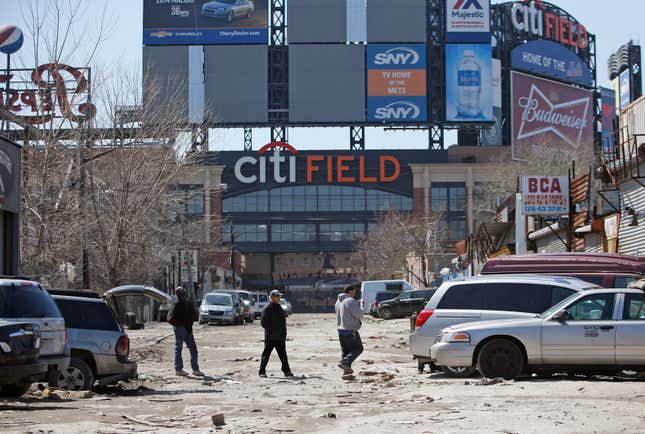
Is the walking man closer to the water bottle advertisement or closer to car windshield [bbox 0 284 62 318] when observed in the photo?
car windshield [bbox 0 284 62 318]

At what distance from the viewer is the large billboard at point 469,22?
89000 mm

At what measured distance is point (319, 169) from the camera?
330 feet

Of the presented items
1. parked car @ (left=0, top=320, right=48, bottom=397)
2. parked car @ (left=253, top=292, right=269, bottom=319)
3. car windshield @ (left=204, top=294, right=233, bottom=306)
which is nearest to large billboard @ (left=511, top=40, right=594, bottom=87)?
parked car @ (left=253, top=292, right=269, bottom=319)

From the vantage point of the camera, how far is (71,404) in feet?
45.1

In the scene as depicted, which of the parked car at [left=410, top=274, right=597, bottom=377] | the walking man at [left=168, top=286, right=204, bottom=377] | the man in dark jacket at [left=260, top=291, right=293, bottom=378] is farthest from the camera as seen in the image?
the walking man at [left=168, top=286, right=204, bottom=377]

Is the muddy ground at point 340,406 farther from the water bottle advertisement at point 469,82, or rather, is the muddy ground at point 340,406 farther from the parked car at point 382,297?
the water bottle advertisement at point 469,82

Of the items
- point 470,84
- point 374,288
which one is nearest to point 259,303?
point 374,288

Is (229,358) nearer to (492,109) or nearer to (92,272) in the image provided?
(92,272)

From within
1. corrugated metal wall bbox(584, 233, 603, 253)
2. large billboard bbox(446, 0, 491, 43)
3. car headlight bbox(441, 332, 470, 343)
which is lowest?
car headlight bbox(441, 332, 470, 343)

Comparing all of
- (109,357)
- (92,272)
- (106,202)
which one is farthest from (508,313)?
(92,272)

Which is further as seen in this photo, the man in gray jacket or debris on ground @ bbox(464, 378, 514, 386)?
Result: the man in gray jacket

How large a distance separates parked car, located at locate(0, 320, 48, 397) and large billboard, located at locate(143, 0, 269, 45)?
78.1 metres

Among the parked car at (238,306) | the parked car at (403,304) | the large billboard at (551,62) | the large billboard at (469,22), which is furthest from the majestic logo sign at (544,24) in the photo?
the parked car at (238,306)

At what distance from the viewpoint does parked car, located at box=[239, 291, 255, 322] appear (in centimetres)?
5753
